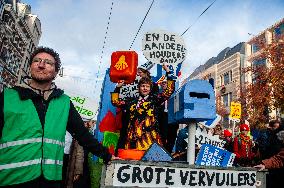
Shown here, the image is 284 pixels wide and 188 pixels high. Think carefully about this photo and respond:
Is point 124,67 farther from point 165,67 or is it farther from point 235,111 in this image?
point 235,111

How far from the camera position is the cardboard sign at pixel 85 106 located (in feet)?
35.4

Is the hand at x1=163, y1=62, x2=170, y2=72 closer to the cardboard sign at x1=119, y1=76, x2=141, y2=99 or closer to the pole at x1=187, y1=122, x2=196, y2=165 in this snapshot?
the pole at x1=187, y1=122, x2=196, y2=165

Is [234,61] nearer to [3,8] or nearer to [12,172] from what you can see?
[3,8]

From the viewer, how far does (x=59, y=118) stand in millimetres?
2613

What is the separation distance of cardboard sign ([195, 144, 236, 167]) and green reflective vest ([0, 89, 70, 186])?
1.34 m

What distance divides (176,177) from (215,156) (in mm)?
871

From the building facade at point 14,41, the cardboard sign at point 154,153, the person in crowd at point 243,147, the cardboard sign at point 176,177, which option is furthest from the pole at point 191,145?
the building facade at point 14,41

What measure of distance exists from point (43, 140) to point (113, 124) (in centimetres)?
478

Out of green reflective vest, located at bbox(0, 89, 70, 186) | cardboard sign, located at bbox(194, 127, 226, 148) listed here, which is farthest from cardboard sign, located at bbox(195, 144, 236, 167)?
cardboard sign, located at bbox(194, 127, 226, 148)

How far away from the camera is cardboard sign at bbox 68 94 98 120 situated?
35.4 ft

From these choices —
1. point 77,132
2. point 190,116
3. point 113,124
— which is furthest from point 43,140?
point 113,124

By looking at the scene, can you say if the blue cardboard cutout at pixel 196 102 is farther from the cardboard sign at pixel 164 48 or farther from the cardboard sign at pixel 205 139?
the cardboard sign at pixel 205 139

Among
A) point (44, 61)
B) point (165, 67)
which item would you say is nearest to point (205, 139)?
point (165, 67)

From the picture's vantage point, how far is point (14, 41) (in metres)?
42.3
